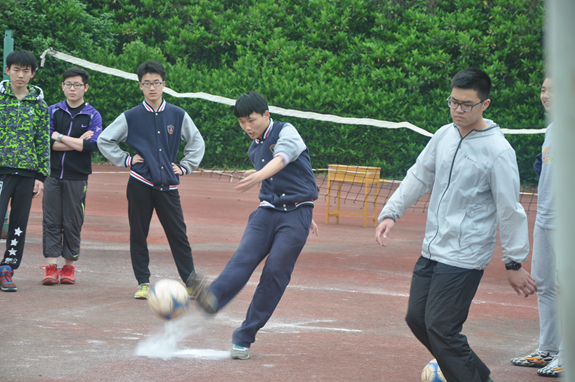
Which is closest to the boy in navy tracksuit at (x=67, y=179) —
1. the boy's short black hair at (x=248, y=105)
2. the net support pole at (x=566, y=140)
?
the boy's short black hair at (x=248, y=105)

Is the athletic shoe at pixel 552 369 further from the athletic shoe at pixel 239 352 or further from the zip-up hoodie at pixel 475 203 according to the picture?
the athletic shoe at pixel 239 352

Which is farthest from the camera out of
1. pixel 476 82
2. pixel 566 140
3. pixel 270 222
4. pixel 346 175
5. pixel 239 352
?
pixel 346 175

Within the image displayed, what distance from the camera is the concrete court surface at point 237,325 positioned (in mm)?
4387

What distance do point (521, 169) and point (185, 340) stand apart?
18723 mm

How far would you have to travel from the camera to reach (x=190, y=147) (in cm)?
676

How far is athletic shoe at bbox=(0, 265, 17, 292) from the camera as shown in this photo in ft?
20.7

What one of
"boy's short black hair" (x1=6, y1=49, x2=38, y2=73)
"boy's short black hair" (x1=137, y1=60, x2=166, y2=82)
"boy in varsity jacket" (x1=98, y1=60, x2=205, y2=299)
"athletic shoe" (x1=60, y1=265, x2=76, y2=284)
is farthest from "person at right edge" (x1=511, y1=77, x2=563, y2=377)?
"boy's short black hair" (x1=6, y1=49, x2=38, y2=73)

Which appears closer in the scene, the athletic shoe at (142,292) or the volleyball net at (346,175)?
the athletic shoe at (142,292)

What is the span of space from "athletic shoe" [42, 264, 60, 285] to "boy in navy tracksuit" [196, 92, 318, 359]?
2.81 m

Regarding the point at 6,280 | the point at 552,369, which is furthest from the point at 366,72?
the point at 552,369

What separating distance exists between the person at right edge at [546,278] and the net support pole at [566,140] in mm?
3726

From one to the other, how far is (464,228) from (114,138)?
152 inches

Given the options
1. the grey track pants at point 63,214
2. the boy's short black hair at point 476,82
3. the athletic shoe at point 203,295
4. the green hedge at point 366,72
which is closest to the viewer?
the boy's short black hair at point 476,82

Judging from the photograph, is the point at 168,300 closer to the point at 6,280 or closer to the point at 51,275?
the point at 6,280
